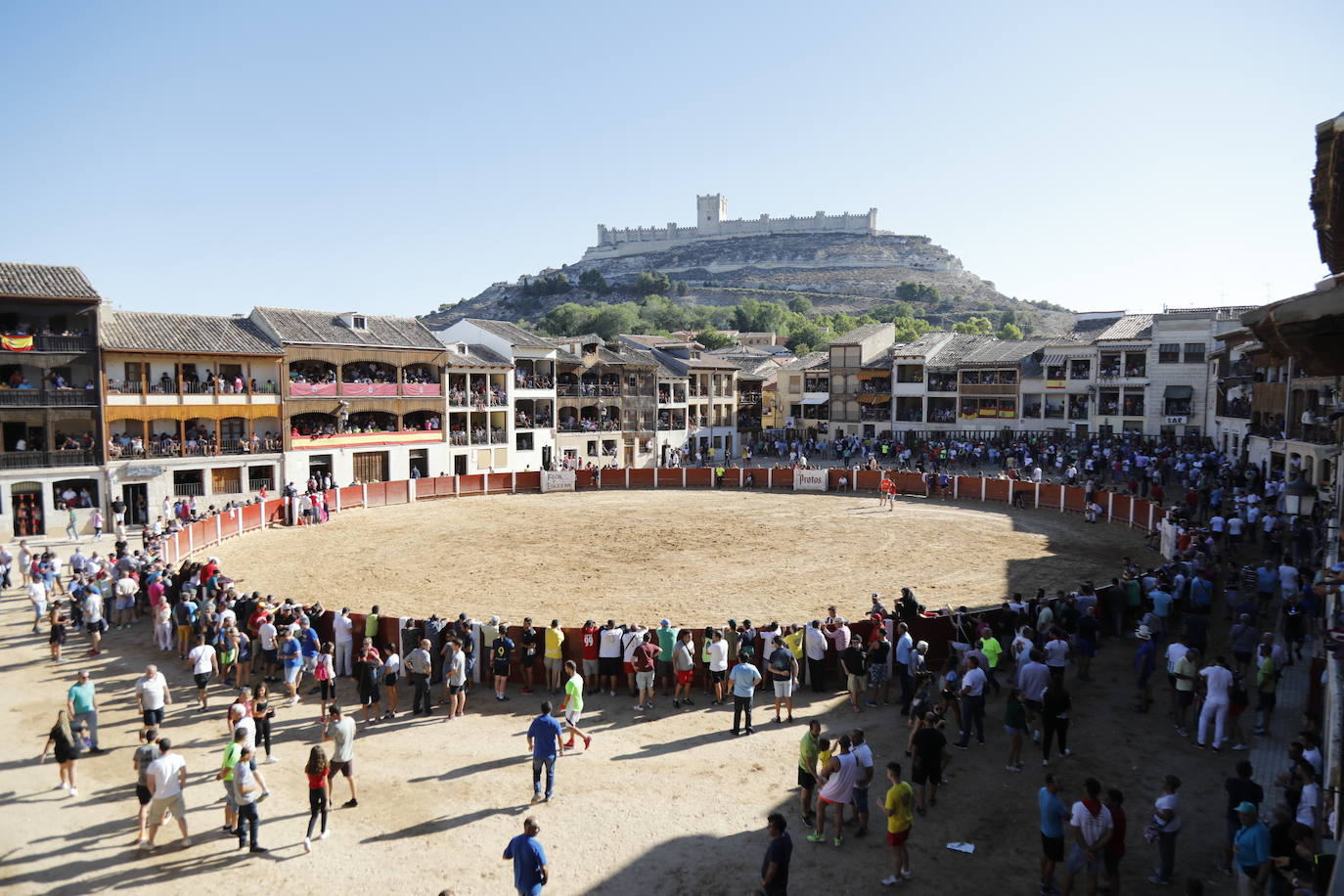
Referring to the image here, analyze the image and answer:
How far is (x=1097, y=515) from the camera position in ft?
114

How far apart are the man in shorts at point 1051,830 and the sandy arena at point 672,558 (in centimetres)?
1064

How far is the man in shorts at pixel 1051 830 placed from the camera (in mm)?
9102

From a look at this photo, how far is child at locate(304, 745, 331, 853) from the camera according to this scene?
10141 millimetres

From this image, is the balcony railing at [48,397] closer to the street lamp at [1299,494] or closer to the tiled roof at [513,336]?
the tiled roof at [513,336]

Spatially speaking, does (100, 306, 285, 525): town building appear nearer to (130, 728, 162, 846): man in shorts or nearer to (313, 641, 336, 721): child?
(313, 641, 336, 721): child

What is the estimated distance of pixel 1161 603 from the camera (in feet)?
55.0

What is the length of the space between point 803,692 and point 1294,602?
31.2 feet

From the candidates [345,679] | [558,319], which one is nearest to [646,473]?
[345,679]

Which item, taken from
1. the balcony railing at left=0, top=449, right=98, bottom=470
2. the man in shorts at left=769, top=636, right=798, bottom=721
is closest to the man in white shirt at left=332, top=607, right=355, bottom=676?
the man in shorts at left=769, top=636, right=798, bottom=721

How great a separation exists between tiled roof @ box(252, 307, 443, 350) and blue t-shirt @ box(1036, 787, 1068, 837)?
135 ft

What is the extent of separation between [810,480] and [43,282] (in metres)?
35.2

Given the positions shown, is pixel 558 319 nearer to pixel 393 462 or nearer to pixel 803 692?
pixel 393 462

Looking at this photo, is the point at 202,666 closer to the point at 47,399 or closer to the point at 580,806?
the point at 580,806

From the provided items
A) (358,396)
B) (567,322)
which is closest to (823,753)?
(358,396)
